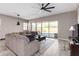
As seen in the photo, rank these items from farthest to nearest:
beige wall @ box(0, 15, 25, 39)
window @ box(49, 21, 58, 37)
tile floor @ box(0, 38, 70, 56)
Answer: beige wall @ box(0, 15, 25, 39) → window @ box(49, 21, 58, 37) → tile floor @ box(0, 38, 70, 56)

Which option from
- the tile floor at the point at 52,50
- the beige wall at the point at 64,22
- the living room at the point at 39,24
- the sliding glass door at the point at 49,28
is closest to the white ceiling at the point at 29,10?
the living room at the point at 39,24

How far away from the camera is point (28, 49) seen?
3389mm

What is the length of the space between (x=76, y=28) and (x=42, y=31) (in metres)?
1.84

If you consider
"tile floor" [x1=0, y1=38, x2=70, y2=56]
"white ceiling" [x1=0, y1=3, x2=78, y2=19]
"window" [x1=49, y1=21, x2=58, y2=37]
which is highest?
"white ceiling" [x1=0, y1=3, x2=78, y2=19]

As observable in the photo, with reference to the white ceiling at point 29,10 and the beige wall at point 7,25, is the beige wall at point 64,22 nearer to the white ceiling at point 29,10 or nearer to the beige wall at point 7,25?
the white ceiling at point 29,10

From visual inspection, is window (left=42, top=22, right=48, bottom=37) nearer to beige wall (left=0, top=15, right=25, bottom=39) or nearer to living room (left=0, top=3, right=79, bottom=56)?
living room (left=0, top=3, right=79, bottom=56)

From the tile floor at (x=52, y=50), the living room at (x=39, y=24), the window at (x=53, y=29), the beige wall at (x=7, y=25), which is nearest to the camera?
the tile floor at (x=52, y=50)

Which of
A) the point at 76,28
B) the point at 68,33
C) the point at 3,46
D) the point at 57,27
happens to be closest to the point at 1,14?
the point at 3,46

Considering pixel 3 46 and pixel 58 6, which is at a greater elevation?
pixel 58 6

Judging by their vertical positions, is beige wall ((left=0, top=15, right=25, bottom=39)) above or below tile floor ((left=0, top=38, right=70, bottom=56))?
above

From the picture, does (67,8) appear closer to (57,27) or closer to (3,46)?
(57,27)

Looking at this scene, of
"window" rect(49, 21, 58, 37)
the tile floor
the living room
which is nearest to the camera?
the tile floor

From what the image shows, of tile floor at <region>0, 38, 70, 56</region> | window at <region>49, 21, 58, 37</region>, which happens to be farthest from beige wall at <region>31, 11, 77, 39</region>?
tile floor at <region>0, 38, 70, 56</region>

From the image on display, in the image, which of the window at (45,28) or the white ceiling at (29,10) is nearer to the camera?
the white ceiling at (29,10)
